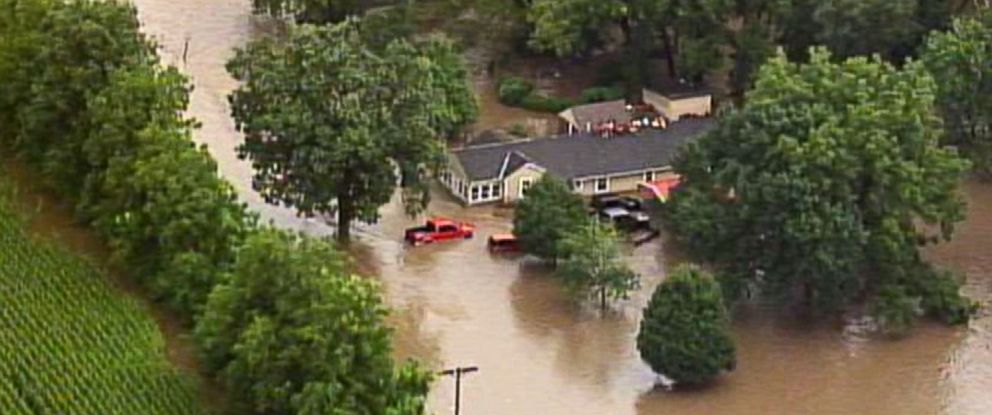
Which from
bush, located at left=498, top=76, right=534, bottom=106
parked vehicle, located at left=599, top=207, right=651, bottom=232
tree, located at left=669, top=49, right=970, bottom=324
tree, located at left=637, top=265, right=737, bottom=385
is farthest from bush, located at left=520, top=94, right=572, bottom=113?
tree, located at left=637, top=265, right=737, bottom=385

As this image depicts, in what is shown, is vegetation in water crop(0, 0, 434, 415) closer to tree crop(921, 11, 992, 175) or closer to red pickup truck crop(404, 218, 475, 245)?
red pickup truck crop(404, 218, 475, 245)

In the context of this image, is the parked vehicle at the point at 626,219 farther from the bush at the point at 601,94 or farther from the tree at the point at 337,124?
the bush at the point at 601,94

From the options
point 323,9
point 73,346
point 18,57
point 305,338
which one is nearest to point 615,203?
point 323,9

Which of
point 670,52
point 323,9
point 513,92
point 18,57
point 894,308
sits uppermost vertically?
point 323,9

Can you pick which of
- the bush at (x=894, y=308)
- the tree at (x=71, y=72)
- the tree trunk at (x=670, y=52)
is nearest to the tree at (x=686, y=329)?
the bush at (x=894, y=308)

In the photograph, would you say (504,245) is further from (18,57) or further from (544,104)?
(18,57)
